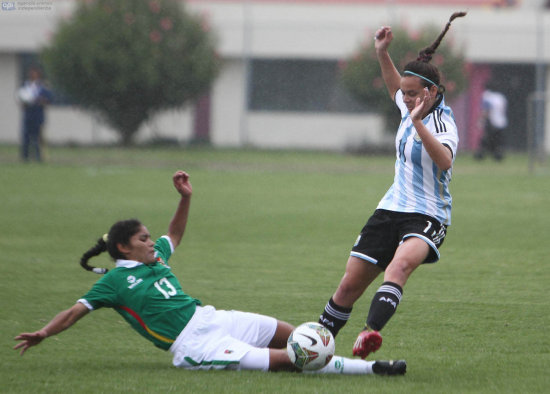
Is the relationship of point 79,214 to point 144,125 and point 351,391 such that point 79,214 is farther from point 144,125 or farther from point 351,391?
point 144,125

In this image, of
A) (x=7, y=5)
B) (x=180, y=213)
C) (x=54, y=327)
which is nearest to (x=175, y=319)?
(x=54, y=327)

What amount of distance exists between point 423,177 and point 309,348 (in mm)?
1338

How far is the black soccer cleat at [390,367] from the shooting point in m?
5.68

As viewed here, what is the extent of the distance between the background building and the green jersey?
27666 millimetres

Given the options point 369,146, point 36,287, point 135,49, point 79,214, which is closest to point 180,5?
point 135,49

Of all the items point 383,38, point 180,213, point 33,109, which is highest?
point 383,38

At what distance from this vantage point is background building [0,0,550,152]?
33719mm

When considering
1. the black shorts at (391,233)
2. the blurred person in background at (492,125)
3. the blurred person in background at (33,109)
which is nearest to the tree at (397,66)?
the blurred person in background at (492,125)

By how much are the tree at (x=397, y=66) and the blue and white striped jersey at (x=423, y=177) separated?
24060 mm

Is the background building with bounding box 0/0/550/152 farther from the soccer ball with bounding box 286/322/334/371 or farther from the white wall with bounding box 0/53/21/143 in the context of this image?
the soccer ball with bounding box 286/322/334/371

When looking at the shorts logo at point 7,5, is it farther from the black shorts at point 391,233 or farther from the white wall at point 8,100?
the white wall at point 8,100

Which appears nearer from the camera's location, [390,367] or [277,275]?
[390,367]

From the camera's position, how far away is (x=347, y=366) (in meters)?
5.79

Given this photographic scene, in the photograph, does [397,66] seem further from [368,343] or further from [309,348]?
[368,343]
